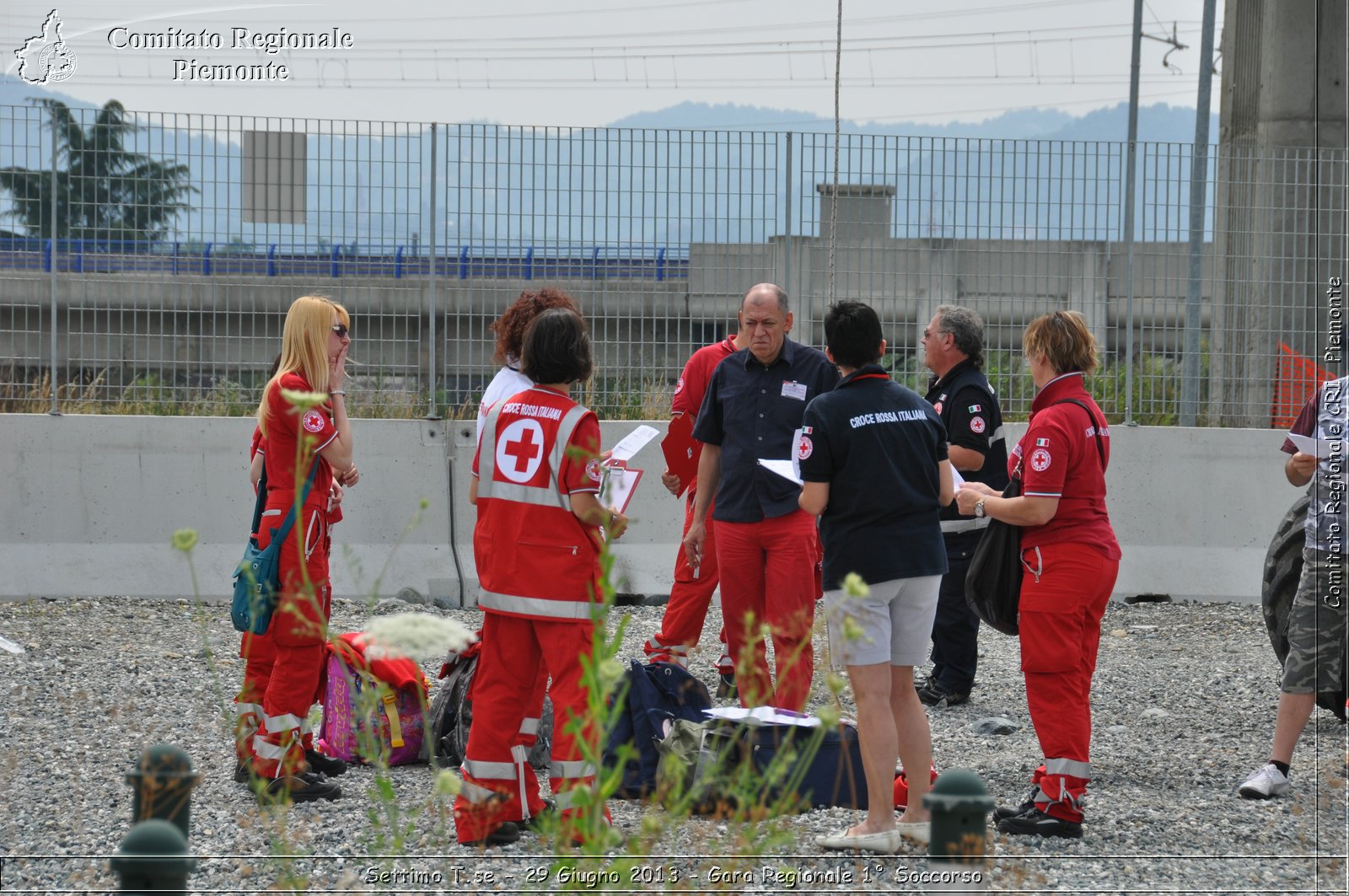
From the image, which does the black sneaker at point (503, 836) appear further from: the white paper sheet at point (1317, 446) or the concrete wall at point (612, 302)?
the concrete wall at point (612, 302)

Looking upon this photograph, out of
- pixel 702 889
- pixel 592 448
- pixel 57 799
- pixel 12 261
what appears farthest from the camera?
pixel 12 261

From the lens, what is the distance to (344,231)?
9633 millimetres

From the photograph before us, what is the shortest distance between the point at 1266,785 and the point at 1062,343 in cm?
203

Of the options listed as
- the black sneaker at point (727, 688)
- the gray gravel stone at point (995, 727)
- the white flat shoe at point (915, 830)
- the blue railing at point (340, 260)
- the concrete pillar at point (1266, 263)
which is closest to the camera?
the white flat shoe at point (915, 830)

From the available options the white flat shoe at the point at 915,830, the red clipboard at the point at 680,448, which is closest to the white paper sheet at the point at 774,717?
the white flat shoe at the point at 915,830

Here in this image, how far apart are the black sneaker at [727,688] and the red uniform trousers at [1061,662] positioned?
2.13 meters

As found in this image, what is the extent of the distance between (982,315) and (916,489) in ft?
20.0

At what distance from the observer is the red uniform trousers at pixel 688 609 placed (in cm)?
648

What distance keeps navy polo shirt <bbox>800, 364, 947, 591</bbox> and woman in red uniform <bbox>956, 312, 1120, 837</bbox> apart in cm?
48

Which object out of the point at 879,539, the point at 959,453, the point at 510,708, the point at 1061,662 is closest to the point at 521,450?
the point at 510,708

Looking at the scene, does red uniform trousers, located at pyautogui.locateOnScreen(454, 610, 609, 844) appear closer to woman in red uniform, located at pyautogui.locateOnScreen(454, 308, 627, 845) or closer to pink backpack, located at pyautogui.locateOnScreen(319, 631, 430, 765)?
woman in red uniform, located at pyautogui.locateOnScreen(454, 308, 627, 845)

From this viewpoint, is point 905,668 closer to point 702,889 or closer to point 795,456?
point 795,456

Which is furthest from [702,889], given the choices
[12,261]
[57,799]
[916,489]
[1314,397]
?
[12,261]

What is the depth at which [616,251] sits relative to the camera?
9773 millimetres
